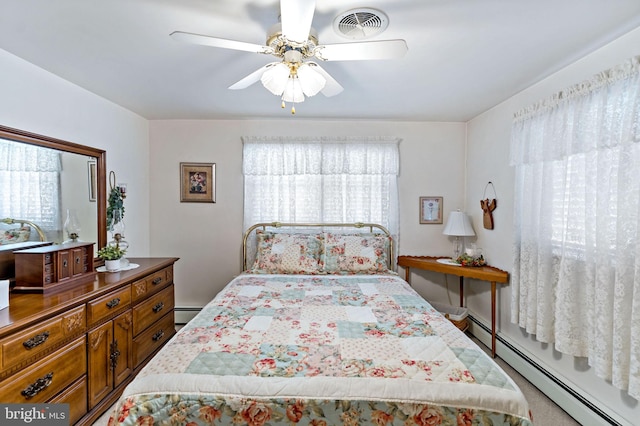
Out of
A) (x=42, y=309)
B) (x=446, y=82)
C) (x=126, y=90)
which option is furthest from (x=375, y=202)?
(x=42, y=309)

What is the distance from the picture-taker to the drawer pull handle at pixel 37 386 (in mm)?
1576

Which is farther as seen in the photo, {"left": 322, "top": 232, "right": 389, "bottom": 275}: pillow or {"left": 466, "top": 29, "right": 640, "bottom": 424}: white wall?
{"left": 322, "top": 232, "right": 389, "bottom": 275}: pillow

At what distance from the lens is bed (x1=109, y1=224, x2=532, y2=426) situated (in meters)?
1.25

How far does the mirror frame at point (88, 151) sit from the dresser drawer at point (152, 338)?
89 centimetres

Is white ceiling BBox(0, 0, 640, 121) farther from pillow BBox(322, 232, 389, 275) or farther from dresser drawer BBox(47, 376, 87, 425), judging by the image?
dresser drawer BBox(47, 376, 87, 425)

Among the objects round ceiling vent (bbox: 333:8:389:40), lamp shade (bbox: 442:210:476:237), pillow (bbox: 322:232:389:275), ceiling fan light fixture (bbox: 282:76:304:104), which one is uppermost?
round ceiling vent (bbox: 333:8:389:40)

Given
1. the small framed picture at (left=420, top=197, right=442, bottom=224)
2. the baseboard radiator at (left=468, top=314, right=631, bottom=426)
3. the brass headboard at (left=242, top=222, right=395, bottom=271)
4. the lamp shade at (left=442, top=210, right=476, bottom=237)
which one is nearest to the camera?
the baseboard radiator at (left=468, top=314, right=631, bottom=426)

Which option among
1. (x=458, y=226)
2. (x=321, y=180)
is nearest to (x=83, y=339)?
(x=321, y=180)

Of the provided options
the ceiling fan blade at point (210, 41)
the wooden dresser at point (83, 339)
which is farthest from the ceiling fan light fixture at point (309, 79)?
the wooden dresser at point (83, 339)

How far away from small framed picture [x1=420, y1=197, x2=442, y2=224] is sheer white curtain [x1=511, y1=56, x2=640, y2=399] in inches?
44.6

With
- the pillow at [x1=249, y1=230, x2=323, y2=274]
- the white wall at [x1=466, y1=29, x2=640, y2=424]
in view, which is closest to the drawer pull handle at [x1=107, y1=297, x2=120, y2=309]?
the pillow at [x1=249, y1=230, x2=323, y2=274]

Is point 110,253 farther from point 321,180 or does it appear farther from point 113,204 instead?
point 321,180

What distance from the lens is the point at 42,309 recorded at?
169 cm

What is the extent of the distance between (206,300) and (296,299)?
5.99 feet
